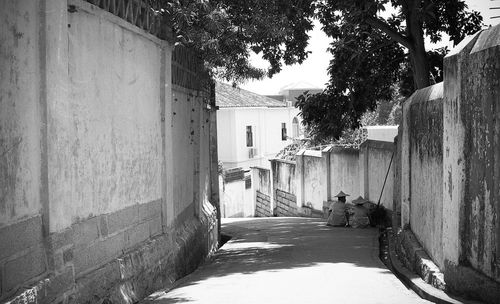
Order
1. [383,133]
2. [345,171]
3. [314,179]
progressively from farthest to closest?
[383,133]
[314,179]
[345,171]

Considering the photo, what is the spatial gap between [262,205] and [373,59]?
49.0 feet

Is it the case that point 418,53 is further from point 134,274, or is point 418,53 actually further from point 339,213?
point 134,274

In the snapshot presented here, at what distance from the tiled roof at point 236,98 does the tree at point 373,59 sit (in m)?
19.7

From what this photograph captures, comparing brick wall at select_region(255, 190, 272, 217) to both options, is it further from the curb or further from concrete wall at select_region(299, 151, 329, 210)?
the curb

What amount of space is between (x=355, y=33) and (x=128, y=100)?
11.4 metres

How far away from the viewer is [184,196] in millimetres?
11938

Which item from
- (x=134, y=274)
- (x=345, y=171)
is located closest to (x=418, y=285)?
(x=134, y=274)

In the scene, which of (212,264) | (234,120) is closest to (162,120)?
(212,264)

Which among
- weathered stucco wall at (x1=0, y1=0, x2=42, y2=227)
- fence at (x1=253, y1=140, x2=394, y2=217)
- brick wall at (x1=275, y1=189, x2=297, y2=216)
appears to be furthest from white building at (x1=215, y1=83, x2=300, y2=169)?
Answer: weathered stucco wall at (x1=0, y1=0, x2=42, y2=227)

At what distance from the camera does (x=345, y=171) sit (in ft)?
70.0

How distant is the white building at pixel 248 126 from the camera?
4075cm

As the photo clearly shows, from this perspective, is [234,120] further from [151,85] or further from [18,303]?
[18,303]

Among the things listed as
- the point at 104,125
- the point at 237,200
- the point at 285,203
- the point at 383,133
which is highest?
the point at 104,125

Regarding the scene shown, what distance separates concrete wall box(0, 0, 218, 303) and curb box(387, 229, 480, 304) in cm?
321
